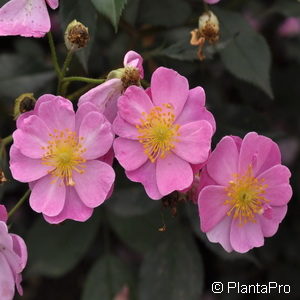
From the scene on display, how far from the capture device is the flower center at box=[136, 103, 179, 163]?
1.12 metres

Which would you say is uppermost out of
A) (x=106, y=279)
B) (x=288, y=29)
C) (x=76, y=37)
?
(x=76, y=37)

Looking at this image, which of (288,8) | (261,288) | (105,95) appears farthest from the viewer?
(261,288)

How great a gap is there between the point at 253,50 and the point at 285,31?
65 centimetres

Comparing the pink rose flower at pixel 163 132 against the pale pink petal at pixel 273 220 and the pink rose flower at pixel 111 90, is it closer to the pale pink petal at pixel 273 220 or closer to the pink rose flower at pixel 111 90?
the pink rose flower at pixel 111 90

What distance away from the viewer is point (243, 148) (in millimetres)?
1114

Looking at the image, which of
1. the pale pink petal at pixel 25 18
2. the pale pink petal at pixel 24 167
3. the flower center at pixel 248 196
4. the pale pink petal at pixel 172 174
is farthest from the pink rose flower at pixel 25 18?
the flower center at pixel 248 196

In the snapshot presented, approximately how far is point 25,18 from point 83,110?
0.21 m

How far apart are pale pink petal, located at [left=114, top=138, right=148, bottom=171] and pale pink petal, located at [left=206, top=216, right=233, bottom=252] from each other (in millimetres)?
176

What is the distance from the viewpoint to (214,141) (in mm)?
1351

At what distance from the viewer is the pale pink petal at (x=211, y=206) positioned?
1.10 metres

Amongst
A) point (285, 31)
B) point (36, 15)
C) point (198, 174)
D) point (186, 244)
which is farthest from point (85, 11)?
point (285, 31)

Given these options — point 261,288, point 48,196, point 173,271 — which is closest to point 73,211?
point 48,196

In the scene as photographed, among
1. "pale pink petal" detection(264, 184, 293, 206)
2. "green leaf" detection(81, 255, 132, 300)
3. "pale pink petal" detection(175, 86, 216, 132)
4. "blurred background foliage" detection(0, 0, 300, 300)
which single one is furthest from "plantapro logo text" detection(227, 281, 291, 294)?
"pale pink petal" detection(175, 86, 216, 132)

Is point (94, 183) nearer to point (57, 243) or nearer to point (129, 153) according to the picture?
point (129, 153)
